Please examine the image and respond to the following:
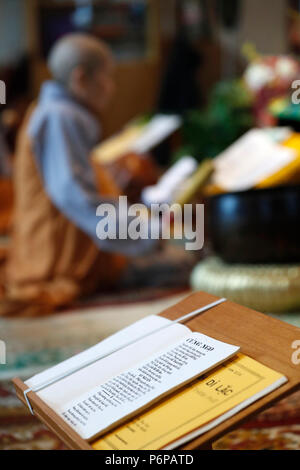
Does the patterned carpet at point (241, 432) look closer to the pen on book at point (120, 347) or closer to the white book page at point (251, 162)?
the pen on book at point (120, 347)

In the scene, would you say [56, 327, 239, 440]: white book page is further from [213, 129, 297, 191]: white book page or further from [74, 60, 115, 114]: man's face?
[74, 60, 115, 114]: man's face

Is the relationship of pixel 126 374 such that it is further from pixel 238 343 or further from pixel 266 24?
pixel 266 24

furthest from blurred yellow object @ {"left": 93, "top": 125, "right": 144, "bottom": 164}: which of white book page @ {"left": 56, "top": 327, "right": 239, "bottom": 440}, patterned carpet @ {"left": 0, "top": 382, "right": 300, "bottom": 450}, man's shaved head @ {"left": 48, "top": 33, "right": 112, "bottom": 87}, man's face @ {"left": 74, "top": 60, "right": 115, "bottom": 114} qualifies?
white book page @ {"left": 56, "top": 327, "right": 239, "bottom": 440}

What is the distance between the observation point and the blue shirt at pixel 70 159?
2826 millimetres

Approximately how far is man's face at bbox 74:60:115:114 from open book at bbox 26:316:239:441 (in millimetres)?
2042

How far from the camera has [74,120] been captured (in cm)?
290

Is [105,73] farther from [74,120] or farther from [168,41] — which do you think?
[168,41]

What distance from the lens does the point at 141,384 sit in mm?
970

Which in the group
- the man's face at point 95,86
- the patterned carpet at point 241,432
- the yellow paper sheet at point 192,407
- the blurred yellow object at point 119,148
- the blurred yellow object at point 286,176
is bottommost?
the patterned carpet at point 241,432

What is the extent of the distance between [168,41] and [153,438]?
5952 millimetres

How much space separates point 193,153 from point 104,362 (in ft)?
8.85

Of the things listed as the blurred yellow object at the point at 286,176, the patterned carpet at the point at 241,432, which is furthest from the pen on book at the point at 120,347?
the blurred yellow object at the point at 286,176

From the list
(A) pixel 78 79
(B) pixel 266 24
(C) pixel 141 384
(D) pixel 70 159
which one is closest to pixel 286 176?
(D) pixel 70 159

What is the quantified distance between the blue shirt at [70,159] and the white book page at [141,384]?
1.82 meters
